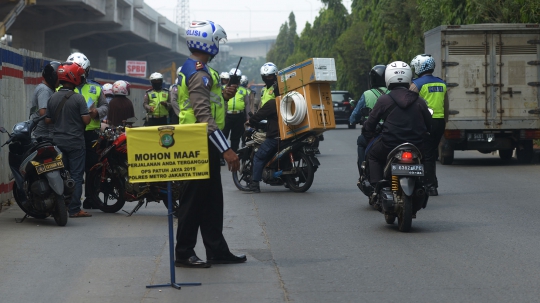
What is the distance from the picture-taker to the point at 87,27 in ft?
172

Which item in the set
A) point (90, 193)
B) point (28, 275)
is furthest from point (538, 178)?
point (28, 275)

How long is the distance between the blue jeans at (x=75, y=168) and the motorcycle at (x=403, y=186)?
3.65 metres

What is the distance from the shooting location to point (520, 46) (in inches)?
724

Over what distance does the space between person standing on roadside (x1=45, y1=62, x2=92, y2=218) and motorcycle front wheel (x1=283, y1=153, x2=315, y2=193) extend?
3797 mm

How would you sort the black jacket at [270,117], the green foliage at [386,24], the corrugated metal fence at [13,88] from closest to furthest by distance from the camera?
1. the corrugated metal fence at [13,88]
2. the black jacket at [270,117]
3. the green foliage at [386,24]

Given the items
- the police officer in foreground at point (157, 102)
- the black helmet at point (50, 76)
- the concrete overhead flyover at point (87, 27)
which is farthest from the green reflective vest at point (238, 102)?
the concrete overhead flyover at point (87, 27)

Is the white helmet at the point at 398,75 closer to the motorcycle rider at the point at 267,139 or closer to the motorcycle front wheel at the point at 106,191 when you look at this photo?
the motorcycle front wheel at the point at 106,191

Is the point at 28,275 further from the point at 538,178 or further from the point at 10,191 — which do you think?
the point at 538,178

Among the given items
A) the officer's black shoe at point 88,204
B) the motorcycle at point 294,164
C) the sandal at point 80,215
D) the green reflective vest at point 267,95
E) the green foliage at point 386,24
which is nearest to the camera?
the sandal at point 80,215

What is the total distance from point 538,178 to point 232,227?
284 inches

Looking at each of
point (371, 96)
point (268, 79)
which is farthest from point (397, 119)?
point (268, 79)

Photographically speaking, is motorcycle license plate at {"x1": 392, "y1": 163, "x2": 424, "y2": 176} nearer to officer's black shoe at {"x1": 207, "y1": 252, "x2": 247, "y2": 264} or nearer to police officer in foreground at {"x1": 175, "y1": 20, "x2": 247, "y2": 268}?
officer's black shoe at {"x1": 207, "y1": 252, "x2": 247, "y2": 264}

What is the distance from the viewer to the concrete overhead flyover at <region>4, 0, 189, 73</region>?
46.2 m

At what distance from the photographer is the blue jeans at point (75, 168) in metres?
11.0
